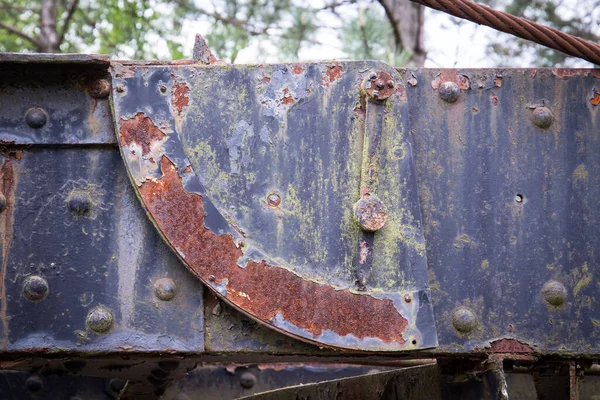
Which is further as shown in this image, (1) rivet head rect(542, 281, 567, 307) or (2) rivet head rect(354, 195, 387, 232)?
(1) rivet head rect(542, 281, 567, 307)

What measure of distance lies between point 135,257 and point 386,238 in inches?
27.0

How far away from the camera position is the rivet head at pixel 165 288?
236cm

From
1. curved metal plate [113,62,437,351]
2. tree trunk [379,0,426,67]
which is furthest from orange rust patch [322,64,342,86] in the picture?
tree trunk [379,0,426,67]

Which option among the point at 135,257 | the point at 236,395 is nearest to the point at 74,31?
the point at 236,395

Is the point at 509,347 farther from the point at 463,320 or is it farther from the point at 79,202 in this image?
the point at 79,202

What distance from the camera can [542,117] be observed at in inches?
98.0

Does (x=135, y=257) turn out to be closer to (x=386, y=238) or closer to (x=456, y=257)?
(x=386, y=238)

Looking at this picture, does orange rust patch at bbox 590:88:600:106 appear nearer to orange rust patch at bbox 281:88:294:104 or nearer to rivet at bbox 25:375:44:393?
orange rust patch at bbox 281:88:294:104

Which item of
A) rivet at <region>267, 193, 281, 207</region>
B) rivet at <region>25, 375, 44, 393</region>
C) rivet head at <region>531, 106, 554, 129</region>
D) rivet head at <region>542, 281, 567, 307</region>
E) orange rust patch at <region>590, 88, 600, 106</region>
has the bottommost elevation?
rivet at <region>25, 375, 44, 393</region>

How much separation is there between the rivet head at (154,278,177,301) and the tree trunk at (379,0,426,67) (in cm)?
557

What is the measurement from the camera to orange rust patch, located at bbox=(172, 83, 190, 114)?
2389 mm

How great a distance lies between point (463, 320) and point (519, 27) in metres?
0.86

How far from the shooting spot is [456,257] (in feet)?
8.10

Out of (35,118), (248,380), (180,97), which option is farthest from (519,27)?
(248,380)
